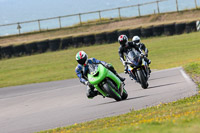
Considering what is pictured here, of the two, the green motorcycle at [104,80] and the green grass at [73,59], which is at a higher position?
the green motorcycle at [104,80]

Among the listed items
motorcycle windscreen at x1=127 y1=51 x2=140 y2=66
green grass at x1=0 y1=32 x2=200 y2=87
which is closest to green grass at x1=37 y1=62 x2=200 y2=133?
motorcycle windscreen at x1=127 y1=51 x2=140 y2=66

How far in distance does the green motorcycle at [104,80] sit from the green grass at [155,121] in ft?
6.16

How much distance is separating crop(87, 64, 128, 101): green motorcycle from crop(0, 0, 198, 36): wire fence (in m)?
34.9

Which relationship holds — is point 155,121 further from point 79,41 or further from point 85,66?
point 79,41

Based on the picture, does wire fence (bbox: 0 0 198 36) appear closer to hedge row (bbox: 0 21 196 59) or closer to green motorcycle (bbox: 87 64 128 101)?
hedge row (bbox: 0 21 196 59)

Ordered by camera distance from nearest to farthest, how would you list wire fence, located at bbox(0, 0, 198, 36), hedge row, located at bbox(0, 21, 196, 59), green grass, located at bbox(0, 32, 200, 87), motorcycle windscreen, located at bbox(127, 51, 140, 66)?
motorcycle windscreen, located at bbox(127, 51, 140, 66)
green grass, located at bbox(0, 32, 200, 87)
hedge row, located at bbox(0, 21, 196, 59)
wire fence, located at bbox(0, 0, 198, 36)

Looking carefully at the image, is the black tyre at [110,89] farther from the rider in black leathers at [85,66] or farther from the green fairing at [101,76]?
the rider in black leathers at [85,66]

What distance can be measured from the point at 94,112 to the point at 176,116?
3.51m

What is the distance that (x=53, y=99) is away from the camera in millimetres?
15836

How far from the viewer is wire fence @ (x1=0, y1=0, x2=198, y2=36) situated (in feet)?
154

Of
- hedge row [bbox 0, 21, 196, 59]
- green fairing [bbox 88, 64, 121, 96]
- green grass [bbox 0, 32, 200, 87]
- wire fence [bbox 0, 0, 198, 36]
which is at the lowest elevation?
green grass [bbox 0, 32, 200, 87]

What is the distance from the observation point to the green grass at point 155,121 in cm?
670

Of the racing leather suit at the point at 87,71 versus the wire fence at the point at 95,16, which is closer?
the racing leather suit at the point at 87,71

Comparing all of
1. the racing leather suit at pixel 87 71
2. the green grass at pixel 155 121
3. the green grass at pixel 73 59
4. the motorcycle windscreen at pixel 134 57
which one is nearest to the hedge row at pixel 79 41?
the green grass at pixel 73 59
